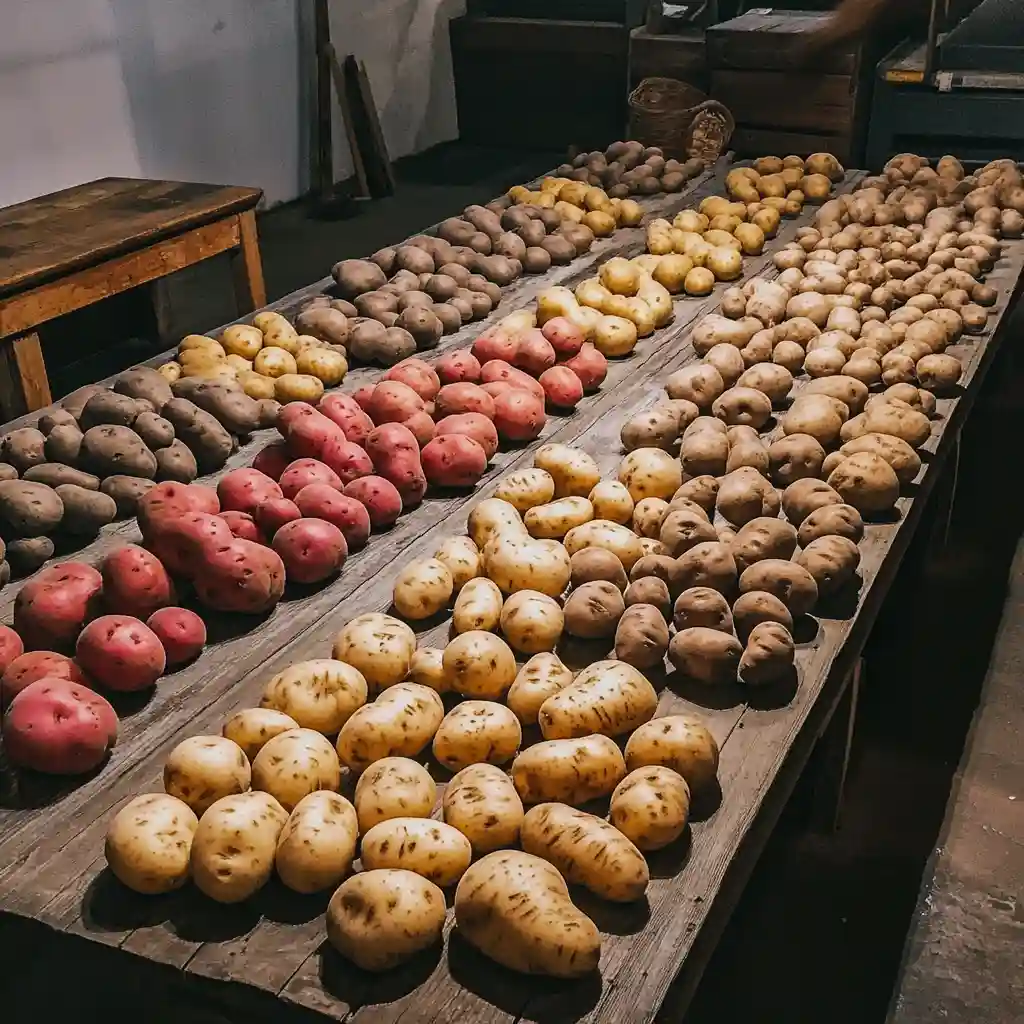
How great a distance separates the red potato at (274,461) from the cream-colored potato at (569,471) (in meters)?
0.47

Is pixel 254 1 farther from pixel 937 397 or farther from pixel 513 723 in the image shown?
pixel 513 723

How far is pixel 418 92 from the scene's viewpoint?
8031 millimetres

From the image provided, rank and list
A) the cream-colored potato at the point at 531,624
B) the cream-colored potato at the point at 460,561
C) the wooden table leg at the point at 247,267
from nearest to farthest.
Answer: the cream-colored potato at the point at 531,624 → the cream-colored potato at the point at 460,561 → the wooden table leg at the point at 247,267

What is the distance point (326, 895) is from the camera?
4.28ft

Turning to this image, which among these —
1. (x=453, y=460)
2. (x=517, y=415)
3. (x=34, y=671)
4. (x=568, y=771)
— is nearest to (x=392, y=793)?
(x=568, y=771)

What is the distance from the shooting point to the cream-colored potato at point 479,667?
1.56m

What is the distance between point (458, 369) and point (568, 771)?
1.28 m

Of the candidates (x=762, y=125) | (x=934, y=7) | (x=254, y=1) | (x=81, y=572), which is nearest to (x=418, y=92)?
(x=254, y=1)

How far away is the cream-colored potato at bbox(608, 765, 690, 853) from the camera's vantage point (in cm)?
131

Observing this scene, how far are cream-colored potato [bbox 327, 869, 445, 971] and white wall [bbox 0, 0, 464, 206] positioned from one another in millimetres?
4635

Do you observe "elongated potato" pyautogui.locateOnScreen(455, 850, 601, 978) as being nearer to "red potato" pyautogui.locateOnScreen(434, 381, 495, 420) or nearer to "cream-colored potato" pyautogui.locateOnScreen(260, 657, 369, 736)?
"cream-colored potato" pyautogui.locateOnScreen(260, 657, 369, 736)

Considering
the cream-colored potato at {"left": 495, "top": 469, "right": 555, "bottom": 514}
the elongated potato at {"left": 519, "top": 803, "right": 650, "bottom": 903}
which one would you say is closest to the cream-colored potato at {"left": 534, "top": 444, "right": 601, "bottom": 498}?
the cream-colored potato at {"left": 495, "top": 469, "right": 555, "bottom": 514}

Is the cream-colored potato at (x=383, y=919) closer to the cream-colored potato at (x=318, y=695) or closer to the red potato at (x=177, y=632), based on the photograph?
the cream-colored potato at (x=318, y=695)

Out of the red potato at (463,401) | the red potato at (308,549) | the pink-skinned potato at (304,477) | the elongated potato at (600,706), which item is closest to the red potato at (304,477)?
the pink-skinned potato at (304,477)
